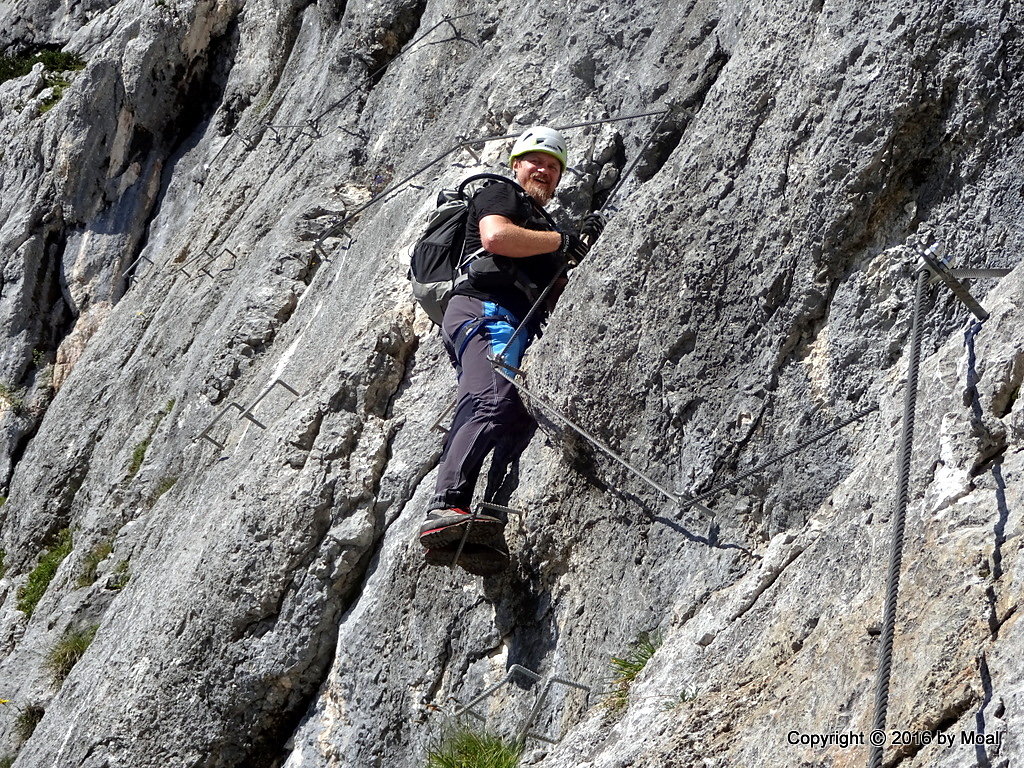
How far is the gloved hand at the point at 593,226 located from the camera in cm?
739

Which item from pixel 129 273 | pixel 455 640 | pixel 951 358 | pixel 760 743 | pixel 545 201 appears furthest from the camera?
pixel 129 273

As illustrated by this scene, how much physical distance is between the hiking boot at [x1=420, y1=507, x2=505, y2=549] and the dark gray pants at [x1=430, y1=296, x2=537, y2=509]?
0.55ft

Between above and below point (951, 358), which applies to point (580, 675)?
below

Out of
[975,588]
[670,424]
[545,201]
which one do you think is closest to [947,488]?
[975,588]

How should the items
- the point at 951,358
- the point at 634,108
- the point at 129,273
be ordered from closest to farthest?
the point at 951,358 < the point at 634,108 < the point at 129,273

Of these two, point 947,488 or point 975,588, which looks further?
point 947,488

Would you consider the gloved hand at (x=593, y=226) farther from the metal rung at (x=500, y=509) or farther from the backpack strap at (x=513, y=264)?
the metal rung at (x=500, y=509)

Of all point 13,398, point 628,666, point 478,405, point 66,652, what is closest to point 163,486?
point 66,652

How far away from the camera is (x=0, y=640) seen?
11.2 m

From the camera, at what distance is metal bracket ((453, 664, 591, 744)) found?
17.5ft

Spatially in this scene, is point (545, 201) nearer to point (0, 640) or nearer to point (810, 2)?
point (810, 2)

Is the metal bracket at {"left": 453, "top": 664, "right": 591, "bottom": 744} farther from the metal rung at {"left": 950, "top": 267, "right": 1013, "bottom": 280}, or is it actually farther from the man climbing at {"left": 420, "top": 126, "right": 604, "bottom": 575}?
the metal rung at {"left": 950, "top": 267, "right": 1013, "bottom": 280}

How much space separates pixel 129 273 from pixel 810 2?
13.0 meters

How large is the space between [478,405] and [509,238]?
3.22 ft
